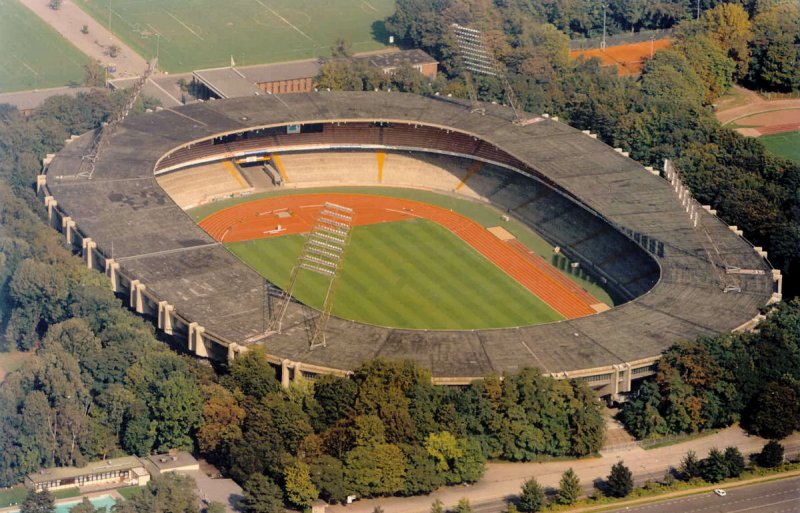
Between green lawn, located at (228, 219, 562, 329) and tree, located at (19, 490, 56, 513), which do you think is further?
green lawn, located at (228, 219, 562, 329)

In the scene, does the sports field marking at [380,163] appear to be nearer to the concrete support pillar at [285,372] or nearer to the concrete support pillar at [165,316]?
the concrete support pillar at [165,316]

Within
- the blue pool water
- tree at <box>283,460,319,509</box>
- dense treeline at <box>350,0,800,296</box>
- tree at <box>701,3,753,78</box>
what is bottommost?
the blue pool water

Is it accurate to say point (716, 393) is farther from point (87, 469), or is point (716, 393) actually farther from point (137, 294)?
point (137, 294)

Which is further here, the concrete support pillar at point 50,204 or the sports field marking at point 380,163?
the sports field marking at point 380,163

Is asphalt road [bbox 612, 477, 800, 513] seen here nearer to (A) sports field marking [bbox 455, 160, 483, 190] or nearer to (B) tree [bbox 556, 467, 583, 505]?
(B) tree [bbox 556, 467, 583, 505]

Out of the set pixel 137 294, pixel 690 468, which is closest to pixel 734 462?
pixel 690 468

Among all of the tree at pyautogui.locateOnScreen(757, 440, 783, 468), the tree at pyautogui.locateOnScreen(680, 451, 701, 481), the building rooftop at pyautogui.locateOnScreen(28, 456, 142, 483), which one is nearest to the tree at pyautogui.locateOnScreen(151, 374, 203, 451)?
the building rooftop at pyautogui.locateOnScreen(28, 456, 142, 483)

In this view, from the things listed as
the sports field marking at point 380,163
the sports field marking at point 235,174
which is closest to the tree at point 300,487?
the sports field marking at point 235,174
